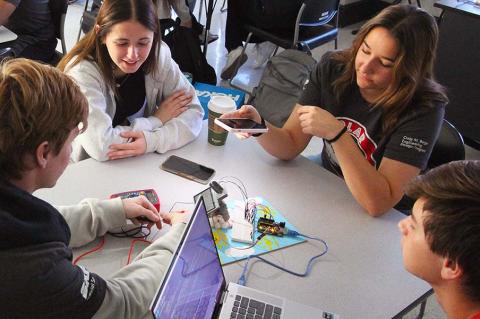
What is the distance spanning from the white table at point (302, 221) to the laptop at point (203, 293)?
49mm

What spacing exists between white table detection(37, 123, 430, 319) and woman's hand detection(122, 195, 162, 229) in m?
0.07

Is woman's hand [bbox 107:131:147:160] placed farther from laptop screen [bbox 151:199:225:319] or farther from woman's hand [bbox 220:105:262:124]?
laptop screen [bbox 151:199:225:319]

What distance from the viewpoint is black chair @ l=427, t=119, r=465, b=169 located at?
1.63 meters

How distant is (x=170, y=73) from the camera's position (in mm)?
1734

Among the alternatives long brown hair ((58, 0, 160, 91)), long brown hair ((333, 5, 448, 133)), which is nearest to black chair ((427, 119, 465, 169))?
long brown hair ((333, 5, 448, 133))

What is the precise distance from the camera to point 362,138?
161 cm

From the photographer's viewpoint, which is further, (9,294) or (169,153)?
(169,153)

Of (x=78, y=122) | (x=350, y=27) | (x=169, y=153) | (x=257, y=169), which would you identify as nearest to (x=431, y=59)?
(x=257, y=169)

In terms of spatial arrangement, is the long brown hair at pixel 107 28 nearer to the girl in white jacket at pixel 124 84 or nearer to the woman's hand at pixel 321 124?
the girl in white jacket at pixel 124 84

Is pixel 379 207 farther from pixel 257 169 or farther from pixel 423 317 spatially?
pixel 423 317

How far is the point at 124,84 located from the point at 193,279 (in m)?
0.96

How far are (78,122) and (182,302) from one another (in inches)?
16.7

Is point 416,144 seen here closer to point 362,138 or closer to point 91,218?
point 362,138

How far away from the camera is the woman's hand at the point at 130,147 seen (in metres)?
1.45
